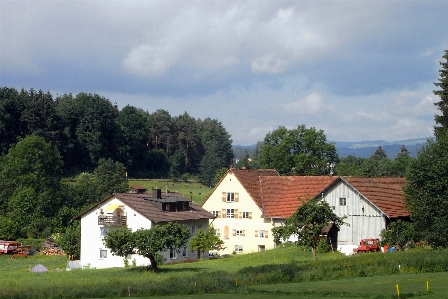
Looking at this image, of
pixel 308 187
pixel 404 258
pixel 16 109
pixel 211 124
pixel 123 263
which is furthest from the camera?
pixel 211 124

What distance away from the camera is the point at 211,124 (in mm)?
193625

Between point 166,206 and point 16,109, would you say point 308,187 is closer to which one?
point 166,206

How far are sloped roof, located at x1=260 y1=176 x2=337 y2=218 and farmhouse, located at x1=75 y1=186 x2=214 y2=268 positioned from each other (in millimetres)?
9585

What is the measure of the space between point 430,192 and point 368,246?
6.53 m

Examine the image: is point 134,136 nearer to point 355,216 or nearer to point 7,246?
point 7,246

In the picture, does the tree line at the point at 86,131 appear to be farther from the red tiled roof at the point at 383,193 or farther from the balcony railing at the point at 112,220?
the red tiled roof at the point at 383,193

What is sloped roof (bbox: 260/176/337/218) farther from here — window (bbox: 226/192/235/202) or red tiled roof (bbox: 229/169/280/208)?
window (bbox: 226/192/235/202)

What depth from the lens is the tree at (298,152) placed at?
10656 centimetres

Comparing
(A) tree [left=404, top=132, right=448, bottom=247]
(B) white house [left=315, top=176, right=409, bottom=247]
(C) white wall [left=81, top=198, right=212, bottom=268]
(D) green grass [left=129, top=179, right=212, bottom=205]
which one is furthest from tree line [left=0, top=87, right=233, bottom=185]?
(A) tree [left=404, top=132, right=448, bottom=247]

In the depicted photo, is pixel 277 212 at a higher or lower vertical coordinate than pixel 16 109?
lower

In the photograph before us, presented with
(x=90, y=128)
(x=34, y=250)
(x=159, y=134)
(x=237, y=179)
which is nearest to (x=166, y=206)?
(x=237, y=179)

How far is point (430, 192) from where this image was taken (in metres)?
59.2

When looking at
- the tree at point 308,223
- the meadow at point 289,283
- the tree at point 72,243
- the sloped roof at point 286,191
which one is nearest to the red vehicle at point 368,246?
the tree at point 308,223

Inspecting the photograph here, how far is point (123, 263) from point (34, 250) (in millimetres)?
17517
